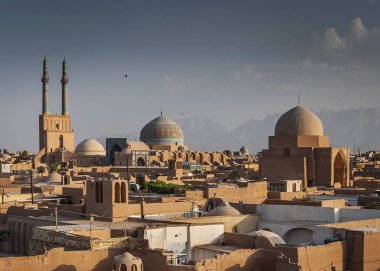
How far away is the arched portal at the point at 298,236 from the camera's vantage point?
20.0 meters

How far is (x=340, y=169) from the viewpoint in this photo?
121 ft

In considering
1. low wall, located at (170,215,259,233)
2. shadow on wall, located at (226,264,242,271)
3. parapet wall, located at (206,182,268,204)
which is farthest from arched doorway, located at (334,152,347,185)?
shadow on wall, located at (226,264,242,271)

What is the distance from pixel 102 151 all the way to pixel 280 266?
5817 cm

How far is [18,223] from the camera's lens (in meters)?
21.6

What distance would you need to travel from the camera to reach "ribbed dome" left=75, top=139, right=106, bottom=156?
70125 millimetres

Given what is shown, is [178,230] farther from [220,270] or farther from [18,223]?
[18,223]

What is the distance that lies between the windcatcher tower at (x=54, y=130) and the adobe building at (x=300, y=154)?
132 feet

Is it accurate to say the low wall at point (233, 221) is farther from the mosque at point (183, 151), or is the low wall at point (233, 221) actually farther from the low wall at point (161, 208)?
the mosque at point (183, 151)

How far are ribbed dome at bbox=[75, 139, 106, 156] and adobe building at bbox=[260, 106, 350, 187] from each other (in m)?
36.8

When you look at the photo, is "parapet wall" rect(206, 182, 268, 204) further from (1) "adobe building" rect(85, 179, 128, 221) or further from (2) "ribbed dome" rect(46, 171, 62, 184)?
(2) "ribbed dome" rect(46, 171, 62, 184)

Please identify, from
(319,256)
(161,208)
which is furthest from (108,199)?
(319,256)

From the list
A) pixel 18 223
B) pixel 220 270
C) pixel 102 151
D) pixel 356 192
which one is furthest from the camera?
pixel 102 151

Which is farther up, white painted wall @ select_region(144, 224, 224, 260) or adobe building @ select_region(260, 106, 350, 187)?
adobe building @ select_region(260, 106, 350, 187)

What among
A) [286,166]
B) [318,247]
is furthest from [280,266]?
[286,166]
